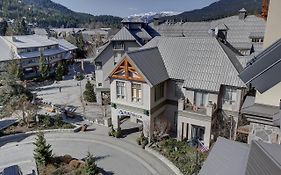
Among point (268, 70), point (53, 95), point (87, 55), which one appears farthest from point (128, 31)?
point (87, 55)

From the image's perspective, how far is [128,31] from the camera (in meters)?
40.3

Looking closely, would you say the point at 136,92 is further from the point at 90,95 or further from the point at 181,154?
the point at 90,95

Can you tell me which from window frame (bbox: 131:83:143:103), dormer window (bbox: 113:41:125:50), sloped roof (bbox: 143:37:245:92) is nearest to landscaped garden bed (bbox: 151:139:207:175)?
window frame (bbox: 131:83:143:103)

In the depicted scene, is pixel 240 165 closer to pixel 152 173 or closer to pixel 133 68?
pixel 152 173

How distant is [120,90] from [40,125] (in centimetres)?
1227

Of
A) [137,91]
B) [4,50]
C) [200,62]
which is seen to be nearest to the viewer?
[137,91]

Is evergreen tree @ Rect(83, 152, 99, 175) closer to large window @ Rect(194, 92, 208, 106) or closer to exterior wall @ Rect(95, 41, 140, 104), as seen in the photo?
large window @ Rect(194, 92, 208, 106)

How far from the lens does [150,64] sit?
2869 cm

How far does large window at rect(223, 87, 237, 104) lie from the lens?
25938 millimetres

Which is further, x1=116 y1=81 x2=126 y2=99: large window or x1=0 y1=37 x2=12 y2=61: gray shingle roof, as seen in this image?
x1=0 y1=37 x2=12 y2=61: gray shingle roof

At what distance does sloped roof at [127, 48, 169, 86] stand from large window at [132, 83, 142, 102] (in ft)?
5.92

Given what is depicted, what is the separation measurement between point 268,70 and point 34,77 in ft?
201

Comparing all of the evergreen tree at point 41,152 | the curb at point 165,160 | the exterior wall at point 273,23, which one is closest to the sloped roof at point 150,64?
the curb at point 165,160

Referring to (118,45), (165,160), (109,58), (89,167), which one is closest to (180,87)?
(165,160)
